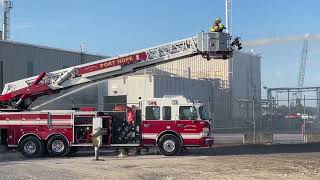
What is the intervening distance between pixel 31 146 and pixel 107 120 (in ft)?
10.9

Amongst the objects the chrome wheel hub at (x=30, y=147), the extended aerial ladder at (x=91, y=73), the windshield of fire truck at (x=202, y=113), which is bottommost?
the chrome wheel hub at (x=30, y=147)

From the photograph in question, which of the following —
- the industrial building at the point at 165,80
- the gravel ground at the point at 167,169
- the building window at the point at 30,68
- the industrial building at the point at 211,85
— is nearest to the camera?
the gravel ground at the point at 167,169

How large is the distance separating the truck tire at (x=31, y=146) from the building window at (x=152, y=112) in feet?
15.1

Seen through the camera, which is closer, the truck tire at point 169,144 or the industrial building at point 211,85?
the truck tire at point 169,144

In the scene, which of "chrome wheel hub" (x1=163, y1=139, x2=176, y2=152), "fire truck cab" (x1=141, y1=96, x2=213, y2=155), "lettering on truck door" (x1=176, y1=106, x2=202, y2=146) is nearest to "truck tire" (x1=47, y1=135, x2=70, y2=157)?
"fire truck cab" (x1=141, y1=96, x2=213, y2=155)

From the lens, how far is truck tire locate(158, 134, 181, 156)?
22188mm

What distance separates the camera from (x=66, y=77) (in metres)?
22.6

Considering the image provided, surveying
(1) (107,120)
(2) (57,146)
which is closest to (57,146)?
(2) (57,146)

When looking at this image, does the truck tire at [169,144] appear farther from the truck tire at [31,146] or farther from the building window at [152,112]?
the truck tire at [31,146]

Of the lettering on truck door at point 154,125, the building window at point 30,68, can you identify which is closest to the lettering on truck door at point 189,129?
the lettering on truck door at point 154,125

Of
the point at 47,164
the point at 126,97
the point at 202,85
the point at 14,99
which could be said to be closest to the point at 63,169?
Result: the point at 47,164

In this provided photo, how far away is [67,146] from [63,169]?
Result: 5.55 metres

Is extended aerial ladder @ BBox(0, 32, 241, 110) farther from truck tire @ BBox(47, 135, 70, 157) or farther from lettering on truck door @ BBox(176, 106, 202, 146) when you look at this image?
lettering on truck door @ BBox(176, 106, 202, 146)

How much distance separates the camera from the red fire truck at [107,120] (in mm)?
22219
